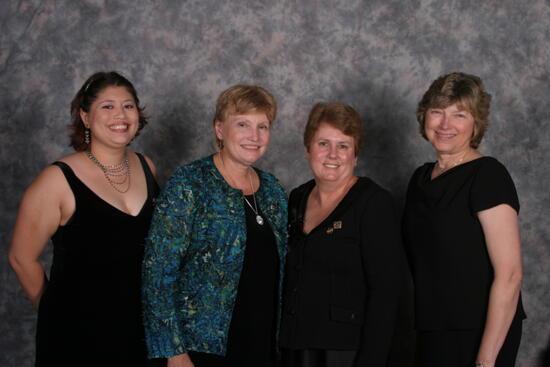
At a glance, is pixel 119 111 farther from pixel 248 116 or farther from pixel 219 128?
pixel 248 116

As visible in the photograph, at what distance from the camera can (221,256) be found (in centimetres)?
222

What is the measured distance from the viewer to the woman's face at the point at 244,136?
231 centimetres

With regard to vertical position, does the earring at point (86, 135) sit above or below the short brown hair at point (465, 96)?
below

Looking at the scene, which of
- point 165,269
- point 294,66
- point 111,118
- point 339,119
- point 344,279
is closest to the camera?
point 165,269

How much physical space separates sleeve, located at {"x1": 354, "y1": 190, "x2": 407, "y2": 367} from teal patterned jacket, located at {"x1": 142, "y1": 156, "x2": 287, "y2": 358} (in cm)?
48

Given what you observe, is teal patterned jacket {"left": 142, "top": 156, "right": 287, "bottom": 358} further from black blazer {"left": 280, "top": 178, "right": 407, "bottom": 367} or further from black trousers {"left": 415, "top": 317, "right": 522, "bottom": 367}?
black trousers {"left": 415, "top": 317, "right": 522, "bottom": 367}

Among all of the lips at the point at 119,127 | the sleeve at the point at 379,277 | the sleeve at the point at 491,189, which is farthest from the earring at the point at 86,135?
the sleeve at the point at 491,189

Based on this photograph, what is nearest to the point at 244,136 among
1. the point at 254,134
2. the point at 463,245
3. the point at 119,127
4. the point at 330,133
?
the point at 254,134

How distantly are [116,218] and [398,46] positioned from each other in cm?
205

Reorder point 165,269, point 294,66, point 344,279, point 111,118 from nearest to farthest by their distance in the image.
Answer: point 165,269, point 344,279, point 111,118, point 294,66

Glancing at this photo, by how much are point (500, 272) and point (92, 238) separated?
162 centimetres

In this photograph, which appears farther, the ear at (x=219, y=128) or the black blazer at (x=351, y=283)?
the ear at (x=219, y=128)

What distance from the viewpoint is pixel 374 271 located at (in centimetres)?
223

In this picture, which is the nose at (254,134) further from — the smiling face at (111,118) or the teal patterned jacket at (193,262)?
the smiling face at (111,118)
